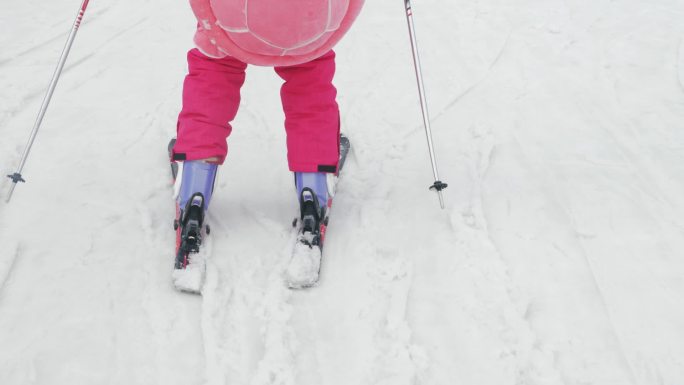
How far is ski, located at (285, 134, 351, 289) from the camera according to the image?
80.4 inches

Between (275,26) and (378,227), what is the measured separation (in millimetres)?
983

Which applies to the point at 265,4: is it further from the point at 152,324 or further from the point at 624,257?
the point at 624,257

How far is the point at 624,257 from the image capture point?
219 centimetres

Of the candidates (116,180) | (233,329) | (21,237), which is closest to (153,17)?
(116,180)

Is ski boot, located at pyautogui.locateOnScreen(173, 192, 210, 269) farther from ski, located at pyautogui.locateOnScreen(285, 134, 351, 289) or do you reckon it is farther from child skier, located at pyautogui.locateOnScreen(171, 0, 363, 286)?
ski, located at pyautogui.locateOnScreen(285, 134, 351, 289)

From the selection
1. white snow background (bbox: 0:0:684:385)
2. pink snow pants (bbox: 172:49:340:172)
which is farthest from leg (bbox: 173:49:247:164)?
white snow background (bbox: 0:0:684:385)

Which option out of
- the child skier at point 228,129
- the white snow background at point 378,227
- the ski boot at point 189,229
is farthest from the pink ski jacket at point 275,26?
the white snow background at point 378,227

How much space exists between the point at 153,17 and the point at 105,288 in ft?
9.26

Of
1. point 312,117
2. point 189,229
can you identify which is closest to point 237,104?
point 312,117

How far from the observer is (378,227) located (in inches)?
93.4

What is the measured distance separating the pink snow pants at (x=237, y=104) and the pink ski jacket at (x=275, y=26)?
364mm

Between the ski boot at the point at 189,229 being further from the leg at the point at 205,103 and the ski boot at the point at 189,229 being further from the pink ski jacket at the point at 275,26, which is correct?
the pink ski jacket at the point at 275,26

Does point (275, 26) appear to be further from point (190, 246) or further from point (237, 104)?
point (190, 246)

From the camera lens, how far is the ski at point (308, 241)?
6.70ft
